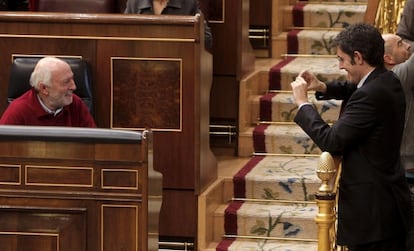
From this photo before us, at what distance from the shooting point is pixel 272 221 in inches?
220

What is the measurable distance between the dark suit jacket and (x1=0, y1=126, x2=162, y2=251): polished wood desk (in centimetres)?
61

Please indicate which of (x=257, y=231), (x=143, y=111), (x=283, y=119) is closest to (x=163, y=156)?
(x=143, y=111)

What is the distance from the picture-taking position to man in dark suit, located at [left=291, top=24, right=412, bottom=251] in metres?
3.87

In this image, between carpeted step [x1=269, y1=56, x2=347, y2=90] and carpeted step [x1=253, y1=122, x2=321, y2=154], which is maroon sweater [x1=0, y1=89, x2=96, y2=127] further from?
carpeted step [x1=269, y1=56, x2=347, y2=90]

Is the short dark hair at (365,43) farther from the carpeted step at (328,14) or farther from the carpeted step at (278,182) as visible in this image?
the carpeted step at (328,14)

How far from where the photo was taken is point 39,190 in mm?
4082

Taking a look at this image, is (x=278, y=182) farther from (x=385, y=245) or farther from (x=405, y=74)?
(x=385, y=245)

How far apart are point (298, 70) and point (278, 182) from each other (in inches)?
34.7

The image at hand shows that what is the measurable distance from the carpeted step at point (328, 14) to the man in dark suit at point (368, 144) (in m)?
2.89

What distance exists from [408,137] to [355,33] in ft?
2.57

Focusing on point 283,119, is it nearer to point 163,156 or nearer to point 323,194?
point 163,156

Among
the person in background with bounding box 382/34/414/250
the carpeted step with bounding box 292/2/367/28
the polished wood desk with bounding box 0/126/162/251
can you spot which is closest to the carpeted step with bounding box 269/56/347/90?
the carpeted step with bounding box 292/2/367/28

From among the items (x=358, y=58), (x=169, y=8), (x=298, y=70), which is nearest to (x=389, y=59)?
(x=358, y=58)

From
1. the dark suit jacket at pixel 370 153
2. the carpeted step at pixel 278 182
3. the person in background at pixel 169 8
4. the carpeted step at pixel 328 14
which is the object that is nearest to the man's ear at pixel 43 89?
the person in background at pixel 169 8
